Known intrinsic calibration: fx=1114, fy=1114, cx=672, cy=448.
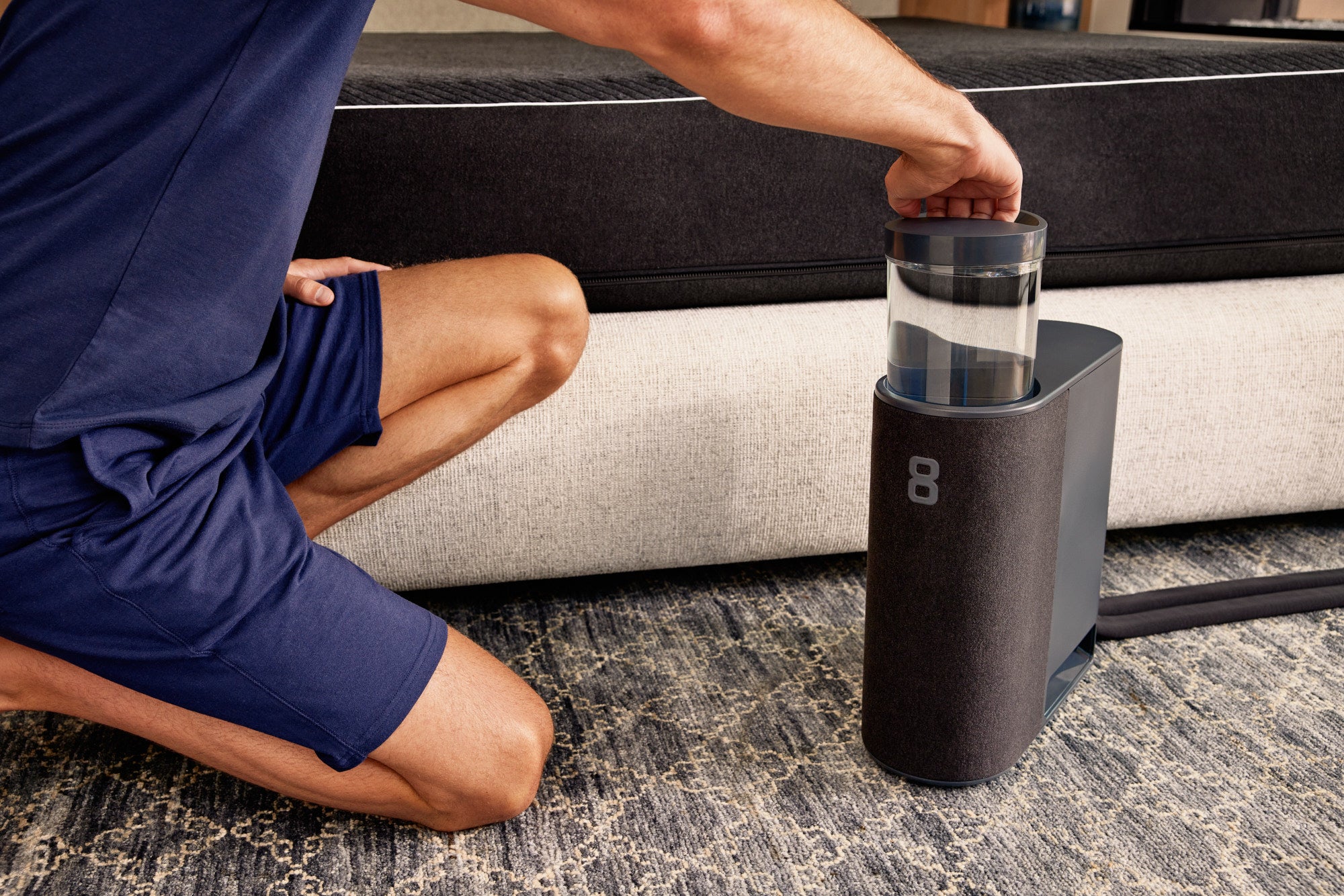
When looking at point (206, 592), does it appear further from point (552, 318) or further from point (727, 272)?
point (727, 272)

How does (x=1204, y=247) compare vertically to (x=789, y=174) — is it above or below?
below

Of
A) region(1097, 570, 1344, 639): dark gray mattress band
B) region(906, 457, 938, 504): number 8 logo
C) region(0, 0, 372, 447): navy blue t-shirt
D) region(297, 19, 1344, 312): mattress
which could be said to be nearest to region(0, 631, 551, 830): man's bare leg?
region(0, 0, 372, 447): navy blue t-shirt

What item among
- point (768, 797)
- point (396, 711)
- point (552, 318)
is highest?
point (552, 318)

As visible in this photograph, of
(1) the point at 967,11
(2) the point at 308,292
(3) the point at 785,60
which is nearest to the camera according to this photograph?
(3) the point at 785,60

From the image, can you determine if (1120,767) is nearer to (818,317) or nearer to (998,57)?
(818,317)

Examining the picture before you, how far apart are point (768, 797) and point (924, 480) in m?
0.31

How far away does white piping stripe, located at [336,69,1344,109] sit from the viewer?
1.14 meters

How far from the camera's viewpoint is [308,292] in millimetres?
1028

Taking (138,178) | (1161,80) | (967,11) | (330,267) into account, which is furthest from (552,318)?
(967,11)

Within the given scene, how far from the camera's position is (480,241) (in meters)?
1.19

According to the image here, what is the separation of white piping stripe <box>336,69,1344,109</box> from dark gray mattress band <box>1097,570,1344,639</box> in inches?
22.5

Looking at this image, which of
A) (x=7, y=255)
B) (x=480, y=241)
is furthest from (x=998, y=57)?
(x=7, y=255)

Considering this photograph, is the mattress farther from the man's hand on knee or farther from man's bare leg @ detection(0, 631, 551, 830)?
man's bare leg @ detection(0, 631, 551, 830)

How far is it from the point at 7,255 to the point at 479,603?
0.70 m
